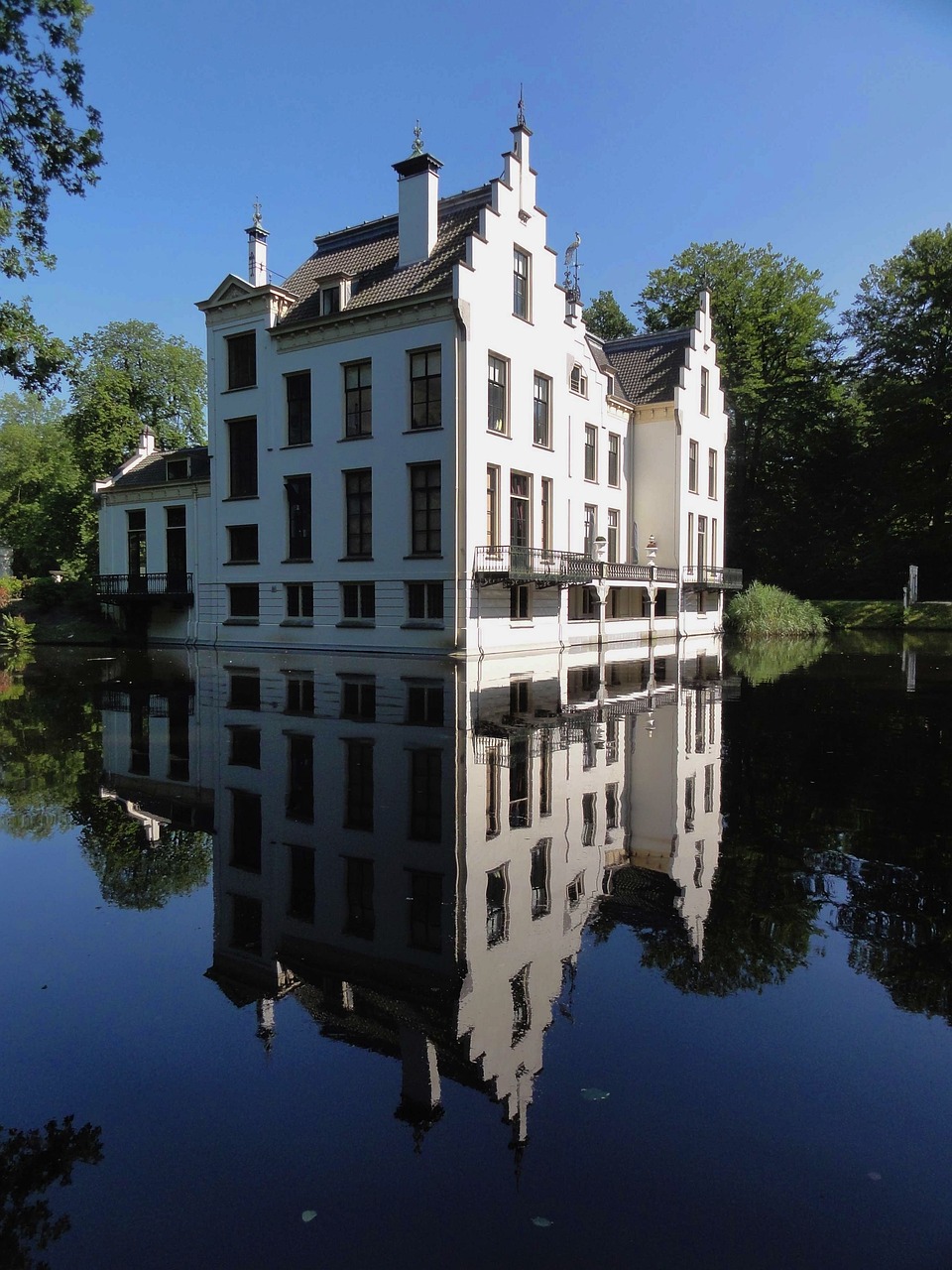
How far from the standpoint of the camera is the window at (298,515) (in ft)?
97.7

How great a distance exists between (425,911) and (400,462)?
23083 millimetres

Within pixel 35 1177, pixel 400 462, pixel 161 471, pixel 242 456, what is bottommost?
pixel 35 1177

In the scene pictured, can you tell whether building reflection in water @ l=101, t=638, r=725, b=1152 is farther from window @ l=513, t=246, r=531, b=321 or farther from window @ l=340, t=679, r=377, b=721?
window @ l=513, t=246, r=531, b=321

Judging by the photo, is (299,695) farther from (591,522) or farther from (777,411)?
(777,411)

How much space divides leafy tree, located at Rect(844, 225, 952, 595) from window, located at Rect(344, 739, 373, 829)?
4882cm

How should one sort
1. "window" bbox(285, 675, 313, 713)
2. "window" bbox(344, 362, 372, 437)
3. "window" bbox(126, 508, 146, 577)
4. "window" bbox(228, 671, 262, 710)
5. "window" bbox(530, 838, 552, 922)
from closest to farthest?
1. "window" bbox(530, 838, 552, 922)
2. "window" bbox(285, 675, 313, 713)
3. "window" bbox(228, 671, 262, 710)
4. "window" bbox(344, 362, 372, 437)
5. "window" bbox(126, 508, 146, 577)

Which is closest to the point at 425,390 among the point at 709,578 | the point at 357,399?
the point at 357,399

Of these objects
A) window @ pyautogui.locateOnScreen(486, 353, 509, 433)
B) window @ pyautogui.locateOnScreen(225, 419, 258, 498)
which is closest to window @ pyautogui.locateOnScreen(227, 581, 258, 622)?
window @ pyautogui.locateOnScreen(225, 419, 258, 498)

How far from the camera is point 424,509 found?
2673 cm

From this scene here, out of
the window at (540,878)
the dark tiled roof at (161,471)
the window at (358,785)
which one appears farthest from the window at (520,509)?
the window at (540,878)

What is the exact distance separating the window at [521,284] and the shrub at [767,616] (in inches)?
849

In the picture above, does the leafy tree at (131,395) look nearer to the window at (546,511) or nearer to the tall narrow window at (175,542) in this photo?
the tall narrow window at (175,542)

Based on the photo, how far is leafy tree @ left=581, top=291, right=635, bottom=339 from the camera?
189 feet

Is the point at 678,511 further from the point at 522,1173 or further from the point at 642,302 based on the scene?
the point at 522,1173
